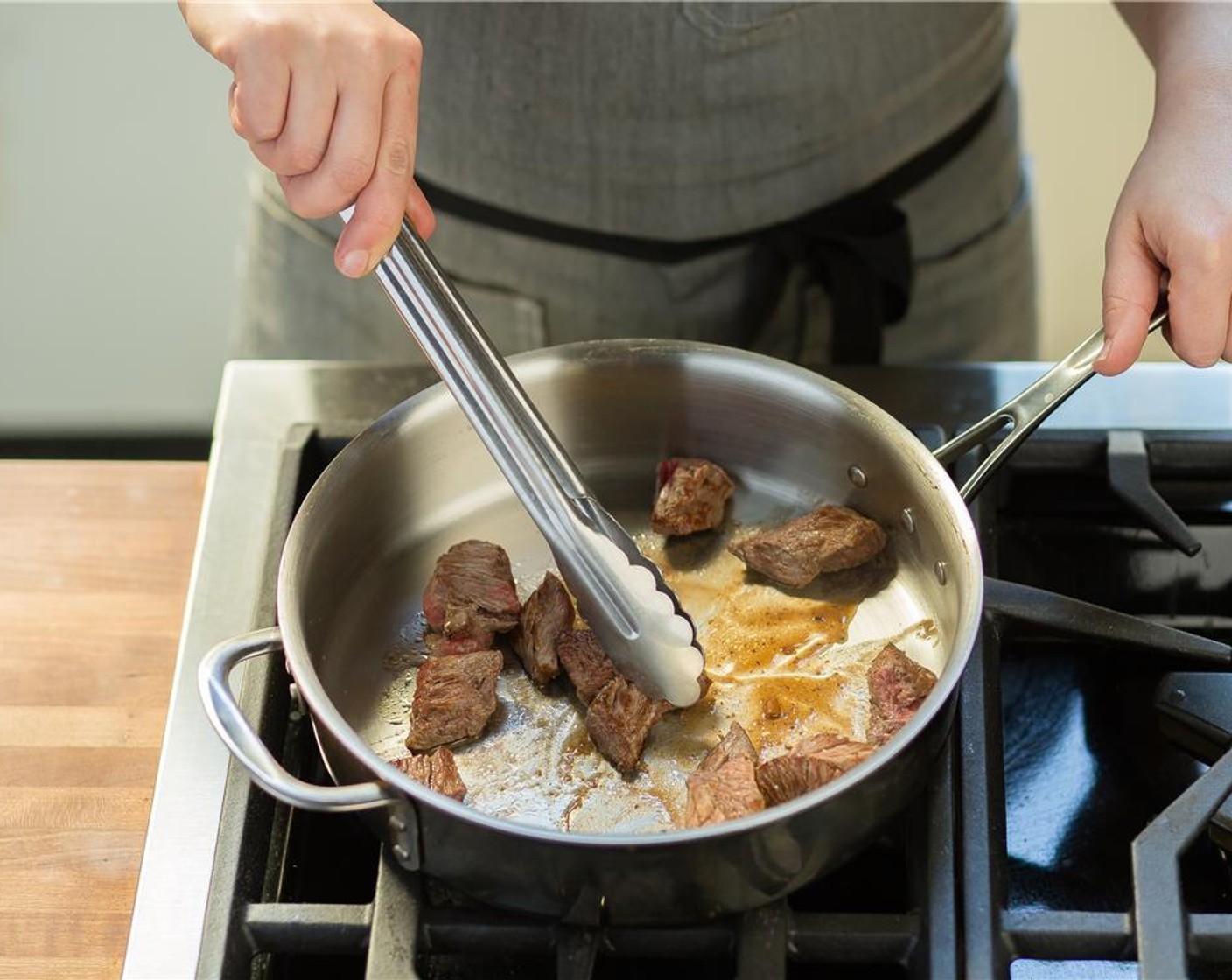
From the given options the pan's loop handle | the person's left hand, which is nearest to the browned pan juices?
the pan's loop handle

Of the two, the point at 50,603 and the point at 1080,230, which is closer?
the point at 50,603

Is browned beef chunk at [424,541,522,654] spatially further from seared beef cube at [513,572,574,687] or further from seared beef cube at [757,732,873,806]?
seared beef cube at [757,732,873,806]

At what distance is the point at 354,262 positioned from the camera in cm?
74

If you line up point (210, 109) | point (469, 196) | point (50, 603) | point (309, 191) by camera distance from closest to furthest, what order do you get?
point (309, 191)
point (50, 603)
point (469, 196)
point (210, 109)

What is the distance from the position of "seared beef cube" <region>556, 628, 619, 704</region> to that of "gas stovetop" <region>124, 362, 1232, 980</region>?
0.15m

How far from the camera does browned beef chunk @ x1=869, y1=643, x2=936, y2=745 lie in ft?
2.56

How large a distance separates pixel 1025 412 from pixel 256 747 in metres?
Result: 0.47

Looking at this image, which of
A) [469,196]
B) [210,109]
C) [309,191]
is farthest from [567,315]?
[210,109]

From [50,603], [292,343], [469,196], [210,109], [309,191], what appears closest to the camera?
[309,191]

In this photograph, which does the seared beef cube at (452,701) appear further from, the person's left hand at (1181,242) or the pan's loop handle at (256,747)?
the person's left hand at (1181,242)

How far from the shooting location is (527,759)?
80 cm

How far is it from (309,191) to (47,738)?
367 millimetres

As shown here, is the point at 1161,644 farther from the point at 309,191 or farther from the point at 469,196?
the point at 469,196

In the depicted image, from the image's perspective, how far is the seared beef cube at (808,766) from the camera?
0.73m
